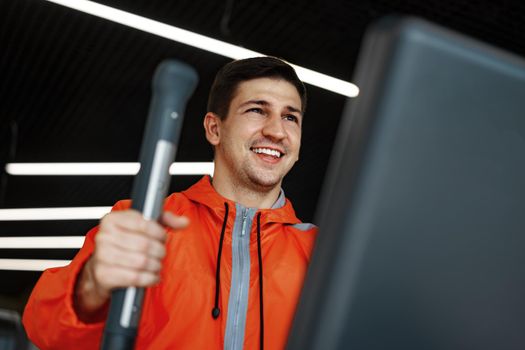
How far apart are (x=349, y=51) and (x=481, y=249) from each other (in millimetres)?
4565

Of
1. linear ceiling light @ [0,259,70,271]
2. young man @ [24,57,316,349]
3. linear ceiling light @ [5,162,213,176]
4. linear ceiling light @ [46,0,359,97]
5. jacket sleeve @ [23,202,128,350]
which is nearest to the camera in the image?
jacket sleeve @ [23,202,128,350]

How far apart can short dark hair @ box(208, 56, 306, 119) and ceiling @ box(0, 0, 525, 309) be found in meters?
2.74

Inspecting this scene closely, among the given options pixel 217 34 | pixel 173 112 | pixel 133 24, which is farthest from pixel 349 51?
pixel 173 112

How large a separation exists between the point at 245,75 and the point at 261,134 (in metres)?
0.18

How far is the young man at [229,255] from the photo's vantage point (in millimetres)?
922

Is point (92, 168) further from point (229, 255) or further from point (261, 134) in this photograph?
point (229, 255)

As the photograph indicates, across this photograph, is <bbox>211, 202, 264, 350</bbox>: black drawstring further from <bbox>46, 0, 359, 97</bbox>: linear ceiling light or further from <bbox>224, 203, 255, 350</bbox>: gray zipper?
<bbox>46, 0, 359, 97</bbox>: linear ceiling light

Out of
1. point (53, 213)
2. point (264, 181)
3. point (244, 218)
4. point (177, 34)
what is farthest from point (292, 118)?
point (53, 213)

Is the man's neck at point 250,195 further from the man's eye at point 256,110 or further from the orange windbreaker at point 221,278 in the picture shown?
the man's eye at point 256,110

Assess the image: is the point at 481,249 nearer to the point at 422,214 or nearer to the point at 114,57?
the point at 422,214

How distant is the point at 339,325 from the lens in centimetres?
37

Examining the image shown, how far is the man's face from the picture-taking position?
4.92 ft

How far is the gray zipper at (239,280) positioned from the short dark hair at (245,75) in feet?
1.20

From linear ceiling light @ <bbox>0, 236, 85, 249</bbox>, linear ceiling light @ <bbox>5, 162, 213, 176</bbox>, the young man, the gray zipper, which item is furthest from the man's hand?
linear ceiling light @ <bbox>0, 236, 85, 249</bbox>
